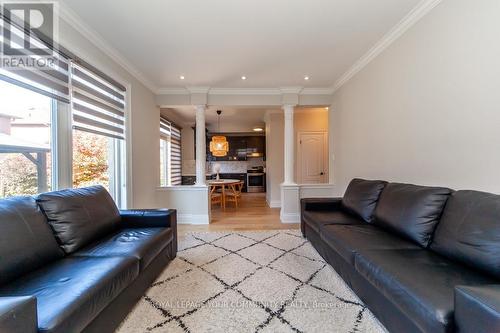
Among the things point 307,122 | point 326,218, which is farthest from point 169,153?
point 326,218

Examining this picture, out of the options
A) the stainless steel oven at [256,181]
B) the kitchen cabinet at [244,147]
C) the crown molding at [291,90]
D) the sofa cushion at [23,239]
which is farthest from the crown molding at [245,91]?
the stainless steel oven at [256,181]

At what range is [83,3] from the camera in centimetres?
214

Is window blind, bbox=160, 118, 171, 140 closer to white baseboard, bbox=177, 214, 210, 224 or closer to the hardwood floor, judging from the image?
the hardwood floor

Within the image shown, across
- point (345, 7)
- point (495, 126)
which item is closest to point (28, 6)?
point (345, 7)

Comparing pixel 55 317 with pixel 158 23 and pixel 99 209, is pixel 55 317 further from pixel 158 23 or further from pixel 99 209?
pixel 158 23

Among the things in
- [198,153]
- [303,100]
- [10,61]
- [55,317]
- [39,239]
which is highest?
[303,100]

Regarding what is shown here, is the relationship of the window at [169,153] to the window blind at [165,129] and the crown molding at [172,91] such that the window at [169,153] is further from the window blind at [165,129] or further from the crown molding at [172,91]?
the crown molding at [172,91]

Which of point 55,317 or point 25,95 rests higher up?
point 25,95

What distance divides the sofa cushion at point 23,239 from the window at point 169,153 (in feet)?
14.6

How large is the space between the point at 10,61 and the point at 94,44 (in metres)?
1.08

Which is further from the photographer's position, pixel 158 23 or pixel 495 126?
pixel 158 23

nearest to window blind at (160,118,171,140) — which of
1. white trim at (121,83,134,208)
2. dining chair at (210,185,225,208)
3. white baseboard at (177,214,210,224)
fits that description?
dining chair at (210,185,225,208)

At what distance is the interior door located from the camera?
6.21 m

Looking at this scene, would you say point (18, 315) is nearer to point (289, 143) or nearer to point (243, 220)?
point (243, 220)
